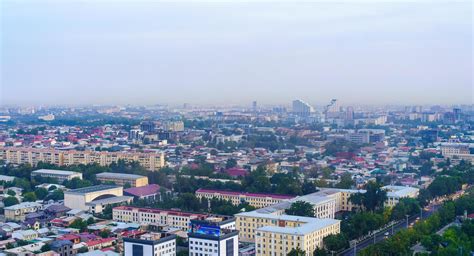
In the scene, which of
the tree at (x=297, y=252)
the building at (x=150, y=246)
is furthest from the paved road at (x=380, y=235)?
the building at (x=150, y=246)

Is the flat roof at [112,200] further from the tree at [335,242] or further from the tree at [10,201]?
the tree at [335,242]

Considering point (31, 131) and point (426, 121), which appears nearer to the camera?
point (31, 131)

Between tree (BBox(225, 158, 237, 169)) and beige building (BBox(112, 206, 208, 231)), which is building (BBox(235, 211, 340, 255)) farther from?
tree (BBox(225, 158, 237, 169))

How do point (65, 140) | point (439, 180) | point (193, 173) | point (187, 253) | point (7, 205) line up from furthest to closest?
point (65, 140) < point (193, 173) < point (439, 180) < point (7, 205) < point (187, 253)

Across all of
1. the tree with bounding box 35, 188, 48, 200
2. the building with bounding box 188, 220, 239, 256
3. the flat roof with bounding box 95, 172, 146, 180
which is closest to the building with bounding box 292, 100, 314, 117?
the flat roof with bounding box 95, 172, 146, 180

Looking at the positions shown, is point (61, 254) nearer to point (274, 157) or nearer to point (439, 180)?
point (439, 180)

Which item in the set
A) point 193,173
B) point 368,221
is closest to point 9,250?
point 368,221

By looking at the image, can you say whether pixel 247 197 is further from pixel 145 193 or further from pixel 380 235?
pixel 380 235
